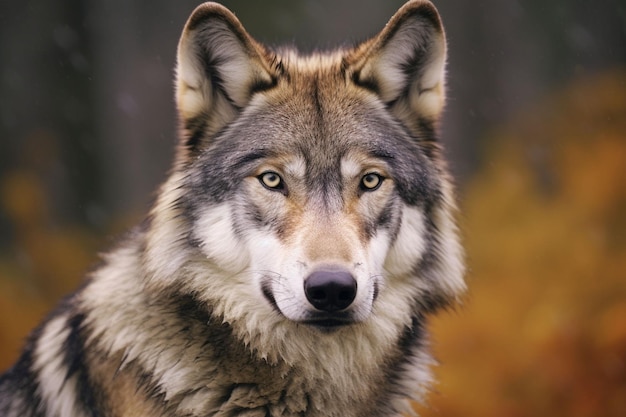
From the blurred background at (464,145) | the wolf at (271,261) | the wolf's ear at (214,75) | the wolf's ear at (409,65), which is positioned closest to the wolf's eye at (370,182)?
the wolf at (271,261)

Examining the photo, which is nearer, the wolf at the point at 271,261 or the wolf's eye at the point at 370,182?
the wolf at the point at 271,261

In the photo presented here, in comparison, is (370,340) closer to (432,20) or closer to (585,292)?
(432,20)

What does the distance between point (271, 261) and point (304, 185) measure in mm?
374

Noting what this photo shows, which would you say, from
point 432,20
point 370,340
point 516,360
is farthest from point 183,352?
point 516,360

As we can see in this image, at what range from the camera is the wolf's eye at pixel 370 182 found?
3.51m

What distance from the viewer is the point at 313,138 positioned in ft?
11.4

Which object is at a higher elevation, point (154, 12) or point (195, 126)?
point (154, 12)

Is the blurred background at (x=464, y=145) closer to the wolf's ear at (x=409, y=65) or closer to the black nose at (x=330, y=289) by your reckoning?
the wolf's ear at (x=409, y=65)

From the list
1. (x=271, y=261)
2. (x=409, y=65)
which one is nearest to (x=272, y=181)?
(x=271, y=261)

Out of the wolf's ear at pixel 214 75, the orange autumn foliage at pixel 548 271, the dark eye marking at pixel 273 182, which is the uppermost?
the wolf's ear at pixel 214 75

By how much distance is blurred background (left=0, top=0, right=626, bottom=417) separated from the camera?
30.0 feet

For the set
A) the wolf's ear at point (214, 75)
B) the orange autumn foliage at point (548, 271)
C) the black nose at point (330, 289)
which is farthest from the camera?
the orange autumn foliage at point (548, 271)

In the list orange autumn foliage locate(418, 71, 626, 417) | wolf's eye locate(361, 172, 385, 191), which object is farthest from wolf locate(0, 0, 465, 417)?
orange autumn foliage locate(418, 71, 626, 417)

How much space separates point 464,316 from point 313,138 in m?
6.22
